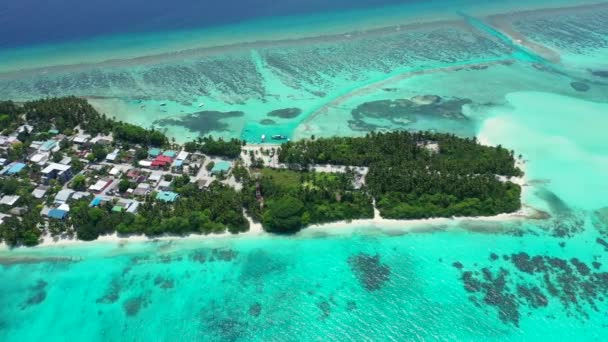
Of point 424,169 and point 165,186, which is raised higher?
point 165,186

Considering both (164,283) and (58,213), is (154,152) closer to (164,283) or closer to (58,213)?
(58,213)

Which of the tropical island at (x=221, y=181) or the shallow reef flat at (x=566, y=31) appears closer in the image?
the tropical island at (x=221, y=181)

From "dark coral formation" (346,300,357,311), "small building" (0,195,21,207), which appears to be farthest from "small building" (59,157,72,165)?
"dark coral formation" (346,300,357,311)

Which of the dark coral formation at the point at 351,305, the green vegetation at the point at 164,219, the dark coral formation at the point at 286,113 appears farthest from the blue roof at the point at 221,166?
the dark coral formation at the point at 351,305

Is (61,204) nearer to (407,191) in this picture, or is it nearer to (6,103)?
(6,103)

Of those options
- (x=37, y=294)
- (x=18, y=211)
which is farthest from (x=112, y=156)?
(x=37, y=294)

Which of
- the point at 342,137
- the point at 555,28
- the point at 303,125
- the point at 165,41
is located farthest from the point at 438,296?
the point at 555,28

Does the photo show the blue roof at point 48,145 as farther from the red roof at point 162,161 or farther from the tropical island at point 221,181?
the red roof at point 162,161
